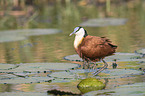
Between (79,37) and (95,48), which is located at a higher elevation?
(79,37)

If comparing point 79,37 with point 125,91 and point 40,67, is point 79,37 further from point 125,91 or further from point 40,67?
point 125,91

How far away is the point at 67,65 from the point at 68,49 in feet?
8.69

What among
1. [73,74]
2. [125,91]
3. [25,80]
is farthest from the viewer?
[73,74]

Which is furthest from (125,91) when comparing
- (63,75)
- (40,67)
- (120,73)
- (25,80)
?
(40,67)

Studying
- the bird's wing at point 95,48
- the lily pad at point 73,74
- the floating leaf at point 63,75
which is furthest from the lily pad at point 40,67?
the bird's wing at point 95,48

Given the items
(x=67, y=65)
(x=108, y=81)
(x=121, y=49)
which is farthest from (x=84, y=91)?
(x=121, y=49)

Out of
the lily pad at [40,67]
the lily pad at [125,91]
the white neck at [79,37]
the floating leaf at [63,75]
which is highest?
the white neck at [79,37]

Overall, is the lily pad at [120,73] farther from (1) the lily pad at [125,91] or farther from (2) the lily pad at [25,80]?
(2) the lily pad at [25,80]

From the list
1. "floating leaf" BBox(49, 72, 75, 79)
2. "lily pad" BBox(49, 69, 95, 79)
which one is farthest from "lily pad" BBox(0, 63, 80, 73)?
"floating leaf" BBox(49, 72, 75, 79)

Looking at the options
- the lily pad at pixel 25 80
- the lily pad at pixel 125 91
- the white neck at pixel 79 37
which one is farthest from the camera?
the white neck at pixel 79 37

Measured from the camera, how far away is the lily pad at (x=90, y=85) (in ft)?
17.5

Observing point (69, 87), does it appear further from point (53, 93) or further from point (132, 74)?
point (132, 74)

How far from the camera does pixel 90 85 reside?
5.44 meters

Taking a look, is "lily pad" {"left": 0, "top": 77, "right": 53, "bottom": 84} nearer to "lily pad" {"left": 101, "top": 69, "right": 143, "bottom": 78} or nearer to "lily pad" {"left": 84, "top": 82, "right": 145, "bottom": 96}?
"lily pad" {"left": 101, "top": 69, "right": 143, "bottom": 78}
